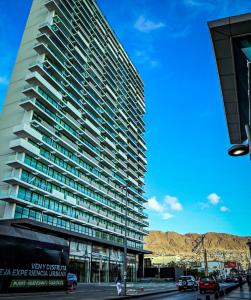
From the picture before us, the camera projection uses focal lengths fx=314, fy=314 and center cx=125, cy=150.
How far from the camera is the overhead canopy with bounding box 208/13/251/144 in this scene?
16.0 feet

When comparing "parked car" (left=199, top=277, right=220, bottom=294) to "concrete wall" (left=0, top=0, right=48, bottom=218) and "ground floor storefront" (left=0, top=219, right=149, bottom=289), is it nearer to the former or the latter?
"ground floor storefront" (left=0, top=219, right=149, bottom=289)

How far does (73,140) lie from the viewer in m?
62.0

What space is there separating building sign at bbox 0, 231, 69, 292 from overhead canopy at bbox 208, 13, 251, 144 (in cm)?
1622

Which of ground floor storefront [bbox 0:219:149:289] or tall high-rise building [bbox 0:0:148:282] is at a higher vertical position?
tall high-rise building [bbox 0:0:148:282]

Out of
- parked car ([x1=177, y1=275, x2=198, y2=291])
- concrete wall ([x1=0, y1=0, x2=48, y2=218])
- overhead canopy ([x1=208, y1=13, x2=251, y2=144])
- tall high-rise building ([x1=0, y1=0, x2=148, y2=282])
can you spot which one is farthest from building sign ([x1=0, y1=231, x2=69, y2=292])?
concrete wall ([x1=0, y1=0, x2=48, y2=218])

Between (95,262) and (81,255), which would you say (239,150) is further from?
(95,262)

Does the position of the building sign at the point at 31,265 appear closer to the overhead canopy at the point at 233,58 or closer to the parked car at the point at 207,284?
the overhead canopy at the point at 233,58

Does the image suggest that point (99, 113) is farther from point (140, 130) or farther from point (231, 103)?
point (231, 103)

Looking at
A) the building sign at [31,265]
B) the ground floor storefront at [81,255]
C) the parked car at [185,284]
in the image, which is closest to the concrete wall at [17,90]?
the ground floor storefront at [81,255]

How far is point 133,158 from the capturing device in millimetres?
92625

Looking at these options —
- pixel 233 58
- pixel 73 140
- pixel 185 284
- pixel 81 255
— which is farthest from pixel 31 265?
pixel 73 140

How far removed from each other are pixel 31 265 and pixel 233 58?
740 inches

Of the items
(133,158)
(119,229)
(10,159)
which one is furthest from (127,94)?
(10,159)

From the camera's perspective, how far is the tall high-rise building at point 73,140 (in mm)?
48406
